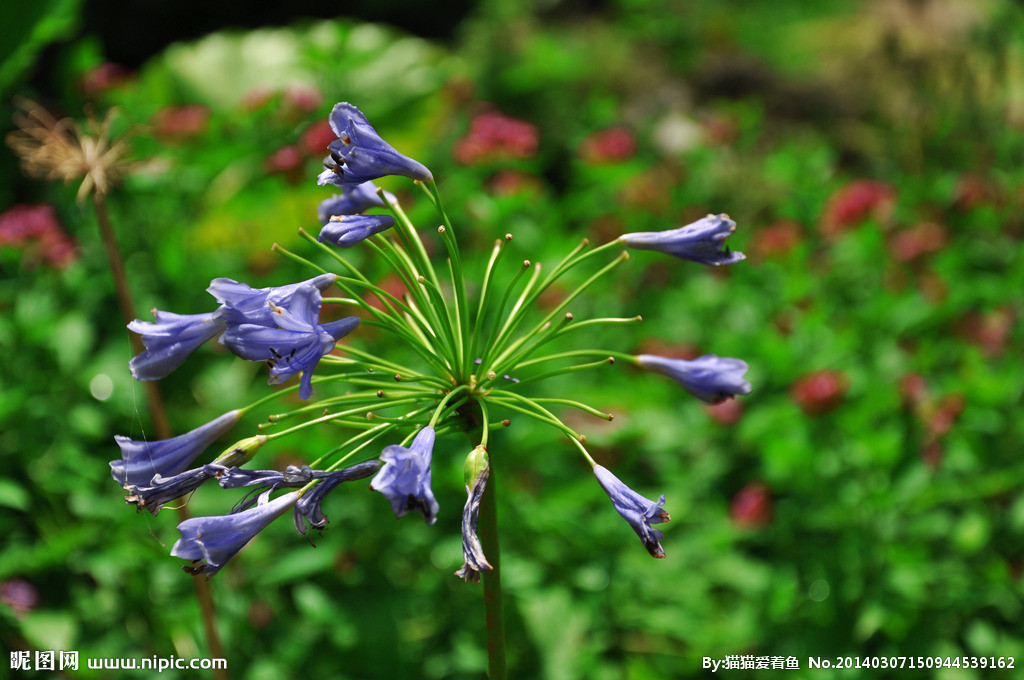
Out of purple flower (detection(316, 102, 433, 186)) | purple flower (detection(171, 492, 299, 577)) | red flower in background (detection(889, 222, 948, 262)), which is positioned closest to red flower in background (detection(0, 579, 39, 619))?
purple flower (detection(171, 492, 299, 577))

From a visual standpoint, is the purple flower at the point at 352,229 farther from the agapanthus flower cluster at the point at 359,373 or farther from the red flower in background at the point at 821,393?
the red flower in background at the point at 821,393

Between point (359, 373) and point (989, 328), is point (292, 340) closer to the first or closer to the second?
point (359, 373)

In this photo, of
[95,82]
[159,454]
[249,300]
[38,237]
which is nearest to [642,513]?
[249,300]

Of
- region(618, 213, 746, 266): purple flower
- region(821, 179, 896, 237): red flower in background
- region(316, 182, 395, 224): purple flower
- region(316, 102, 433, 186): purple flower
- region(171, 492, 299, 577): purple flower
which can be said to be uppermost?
region(316, 102, 433, 186): purple flower

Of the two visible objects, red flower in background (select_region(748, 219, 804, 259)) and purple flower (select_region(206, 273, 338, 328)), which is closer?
purple flower (select_region(206, 273, 338, 328))

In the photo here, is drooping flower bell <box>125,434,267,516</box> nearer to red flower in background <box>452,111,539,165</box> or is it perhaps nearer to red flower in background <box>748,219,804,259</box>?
red flower in background <box>452,111,539,165</box>

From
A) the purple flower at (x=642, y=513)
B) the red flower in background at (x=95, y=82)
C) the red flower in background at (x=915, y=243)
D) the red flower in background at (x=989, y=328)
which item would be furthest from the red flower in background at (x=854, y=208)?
the red flower in background at (x=95, y=82)
